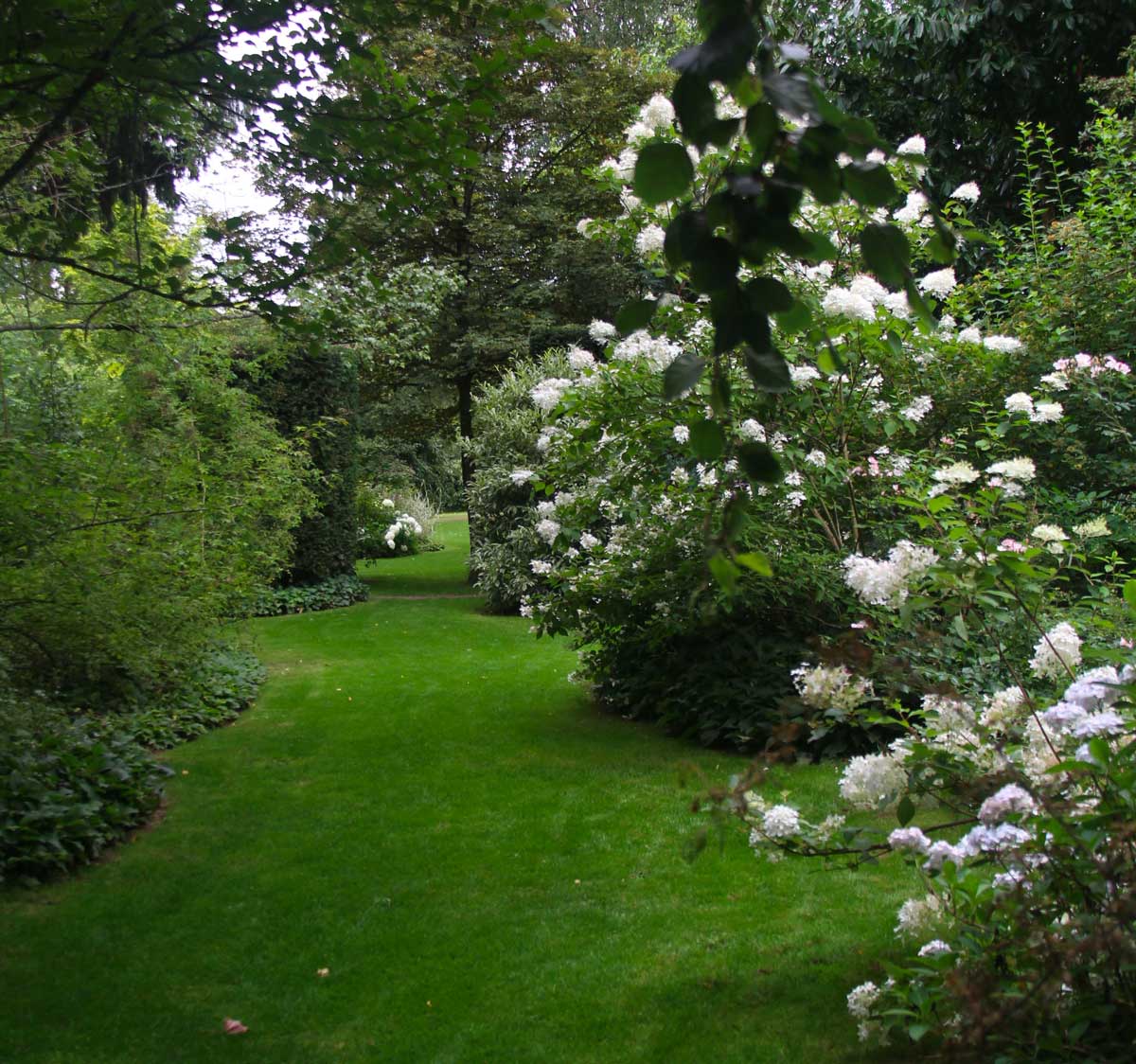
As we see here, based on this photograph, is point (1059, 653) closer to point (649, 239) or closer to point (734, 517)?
point (734, 517)

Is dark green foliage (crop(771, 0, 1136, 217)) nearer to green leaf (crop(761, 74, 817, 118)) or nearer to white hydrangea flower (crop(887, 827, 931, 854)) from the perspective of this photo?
white hydrangea flower (crop(887, 827, 931, 854))

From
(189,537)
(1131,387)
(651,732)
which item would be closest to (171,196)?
(189,537)

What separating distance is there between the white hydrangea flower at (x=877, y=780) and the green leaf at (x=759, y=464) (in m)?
1.31

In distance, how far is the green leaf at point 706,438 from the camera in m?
1.25

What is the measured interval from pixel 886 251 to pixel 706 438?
324mm

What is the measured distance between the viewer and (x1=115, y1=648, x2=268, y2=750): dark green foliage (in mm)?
6754

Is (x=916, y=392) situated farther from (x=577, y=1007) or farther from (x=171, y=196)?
(x=171, y=196)

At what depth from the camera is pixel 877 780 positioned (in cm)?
232

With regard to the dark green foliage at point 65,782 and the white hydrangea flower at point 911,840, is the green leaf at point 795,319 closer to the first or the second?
the white hydrangea flower at point 911,840

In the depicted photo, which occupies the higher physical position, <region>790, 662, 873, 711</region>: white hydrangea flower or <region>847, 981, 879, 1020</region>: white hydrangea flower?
<region>790, 662, 873, 711</region>: white hydrangea flower

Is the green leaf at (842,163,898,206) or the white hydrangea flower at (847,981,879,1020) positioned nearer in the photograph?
the green leaf at (842,163,898,206)

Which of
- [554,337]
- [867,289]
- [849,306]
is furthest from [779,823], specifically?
[554,337]

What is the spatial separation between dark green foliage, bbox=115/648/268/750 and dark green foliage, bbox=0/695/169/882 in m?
0.90

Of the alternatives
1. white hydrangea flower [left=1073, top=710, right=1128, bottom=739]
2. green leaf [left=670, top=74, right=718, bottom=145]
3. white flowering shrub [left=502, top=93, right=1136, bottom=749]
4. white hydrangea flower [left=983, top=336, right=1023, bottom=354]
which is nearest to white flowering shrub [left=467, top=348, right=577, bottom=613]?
white flowering shrub [left=502, top=93, right=1136, bottom=749]
